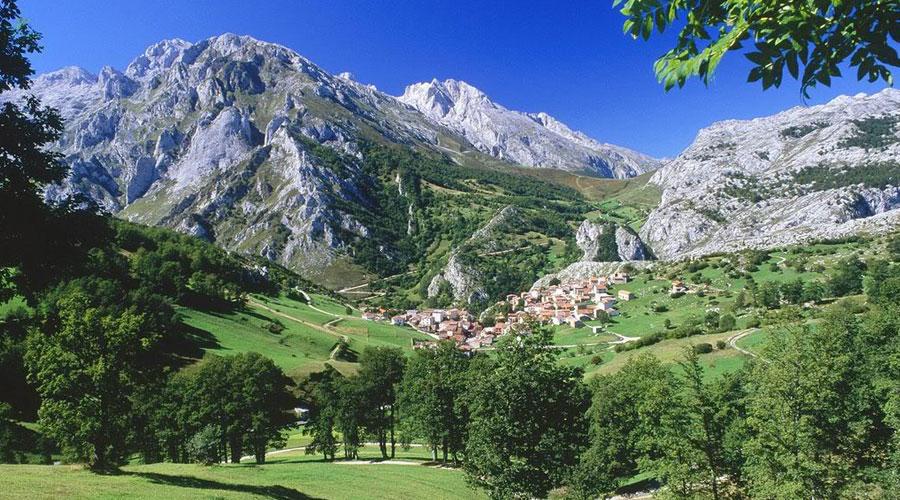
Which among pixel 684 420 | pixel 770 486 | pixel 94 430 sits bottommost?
pixel 770 486

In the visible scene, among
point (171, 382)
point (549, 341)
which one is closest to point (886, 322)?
point (549, 341)

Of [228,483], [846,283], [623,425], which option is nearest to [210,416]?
[228,483]

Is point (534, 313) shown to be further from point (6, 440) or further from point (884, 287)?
point (6, 440)

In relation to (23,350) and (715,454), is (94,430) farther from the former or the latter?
(23,350)

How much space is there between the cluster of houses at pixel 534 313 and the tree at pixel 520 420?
3505 inches

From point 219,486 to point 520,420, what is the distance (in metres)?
17.2

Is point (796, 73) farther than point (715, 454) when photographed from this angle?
No

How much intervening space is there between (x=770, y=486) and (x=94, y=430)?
33878 mm

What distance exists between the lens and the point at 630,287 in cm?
14162

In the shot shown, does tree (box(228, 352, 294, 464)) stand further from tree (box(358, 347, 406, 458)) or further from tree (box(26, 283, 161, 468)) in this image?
tree (box(26, 283, 161, 468))

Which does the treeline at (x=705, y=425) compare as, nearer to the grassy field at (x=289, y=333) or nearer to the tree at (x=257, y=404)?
the tree at (x=257, y=404)

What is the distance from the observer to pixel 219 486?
25.2 meters

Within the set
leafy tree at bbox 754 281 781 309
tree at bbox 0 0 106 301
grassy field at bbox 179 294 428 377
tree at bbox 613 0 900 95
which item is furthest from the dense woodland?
leafy tree at bbox 754 281 781 309

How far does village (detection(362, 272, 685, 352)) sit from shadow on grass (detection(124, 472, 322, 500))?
82257 millimetres
